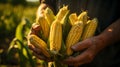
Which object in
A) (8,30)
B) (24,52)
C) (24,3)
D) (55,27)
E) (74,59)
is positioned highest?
(55,27)

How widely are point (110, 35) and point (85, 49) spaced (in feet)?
0.77

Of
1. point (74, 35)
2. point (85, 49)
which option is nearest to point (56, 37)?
point (74, 35)

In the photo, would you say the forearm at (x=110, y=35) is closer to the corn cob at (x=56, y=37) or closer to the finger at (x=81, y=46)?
the finger at (x=81, y=46)

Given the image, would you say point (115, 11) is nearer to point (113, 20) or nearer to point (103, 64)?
point (113, 20)

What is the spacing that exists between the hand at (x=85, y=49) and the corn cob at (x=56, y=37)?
0.11 metres

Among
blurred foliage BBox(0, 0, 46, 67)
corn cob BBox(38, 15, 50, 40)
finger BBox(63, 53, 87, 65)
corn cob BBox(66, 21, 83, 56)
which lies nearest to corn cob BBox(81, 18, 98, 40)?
corn cob BBox(66, 21, 83, 56)

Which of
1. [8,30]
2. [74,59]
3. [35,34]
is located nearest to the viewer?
[74,59]

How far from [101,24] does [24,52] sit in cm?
161

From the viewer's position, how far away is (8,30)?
7137 millimetres

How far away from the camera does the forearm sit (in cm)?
249

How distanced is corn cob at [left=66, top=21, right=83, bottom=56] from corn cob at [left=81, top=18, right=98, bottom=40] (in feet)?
0.19

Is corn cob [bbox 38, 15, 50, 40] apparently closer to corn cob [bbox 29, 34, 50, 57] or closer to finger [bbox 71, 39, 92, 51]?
corn cob [bbox 29, 34, 50, 57]

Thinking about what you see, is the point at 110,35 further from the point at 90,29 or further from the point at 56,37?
the point at 56,37

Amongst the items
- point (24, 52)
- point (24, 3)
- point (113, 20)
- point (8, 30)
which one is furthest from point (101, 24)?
point (24, 3)
